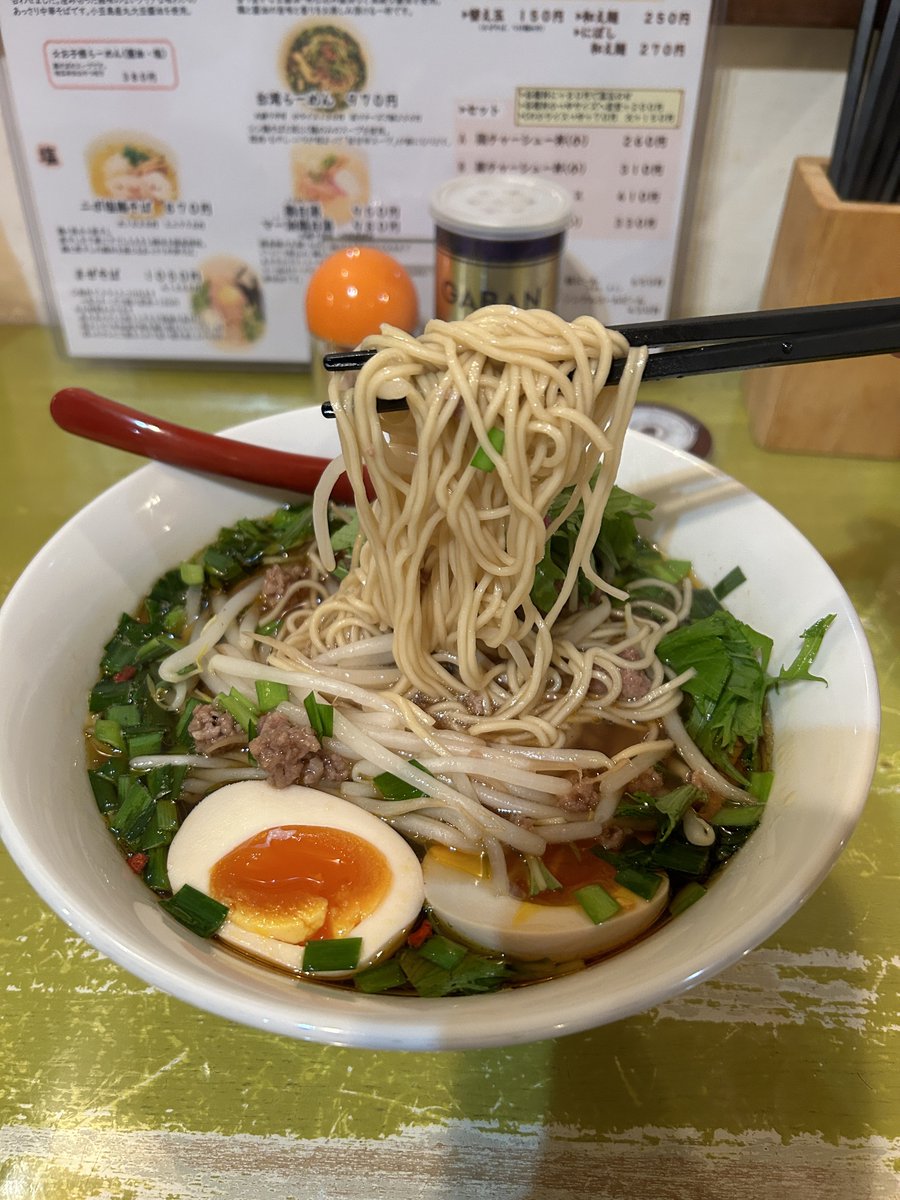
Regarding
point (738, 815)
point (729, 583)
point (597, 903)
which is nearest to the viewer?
point (597, 903)

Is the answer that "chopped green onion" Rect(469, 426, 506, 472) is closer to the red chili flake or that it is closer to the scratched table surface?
the red chili flake

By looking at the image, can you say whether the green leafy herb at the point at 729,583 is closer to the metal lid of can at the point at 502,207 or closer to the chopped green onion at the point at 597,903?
the chopped green onion at the point at 597,903

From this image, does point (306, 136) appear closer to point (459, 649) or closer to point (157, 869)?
point (459, 649)

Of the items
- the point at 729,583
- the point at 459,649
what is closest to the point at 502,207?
the point at 729,583

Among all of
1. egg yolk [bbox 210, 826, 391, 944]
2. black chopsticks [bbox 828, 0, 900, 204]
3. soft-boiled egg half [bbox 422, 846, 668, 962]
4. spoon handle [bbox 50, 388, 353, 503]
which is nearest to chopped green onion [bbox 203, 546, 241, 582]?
spoon handle [bbox 50, 388, 353, 503]

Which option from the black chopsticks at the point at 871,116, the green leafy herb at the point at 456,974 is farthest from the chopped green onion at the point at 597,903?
the black chopsticks at the point at 871,116

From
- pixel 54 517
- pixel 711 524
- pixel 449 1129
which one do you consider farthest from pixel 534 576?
pixel 54 517

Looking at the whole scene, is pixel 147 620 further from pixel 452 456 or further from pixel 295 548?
pixel 452 456
